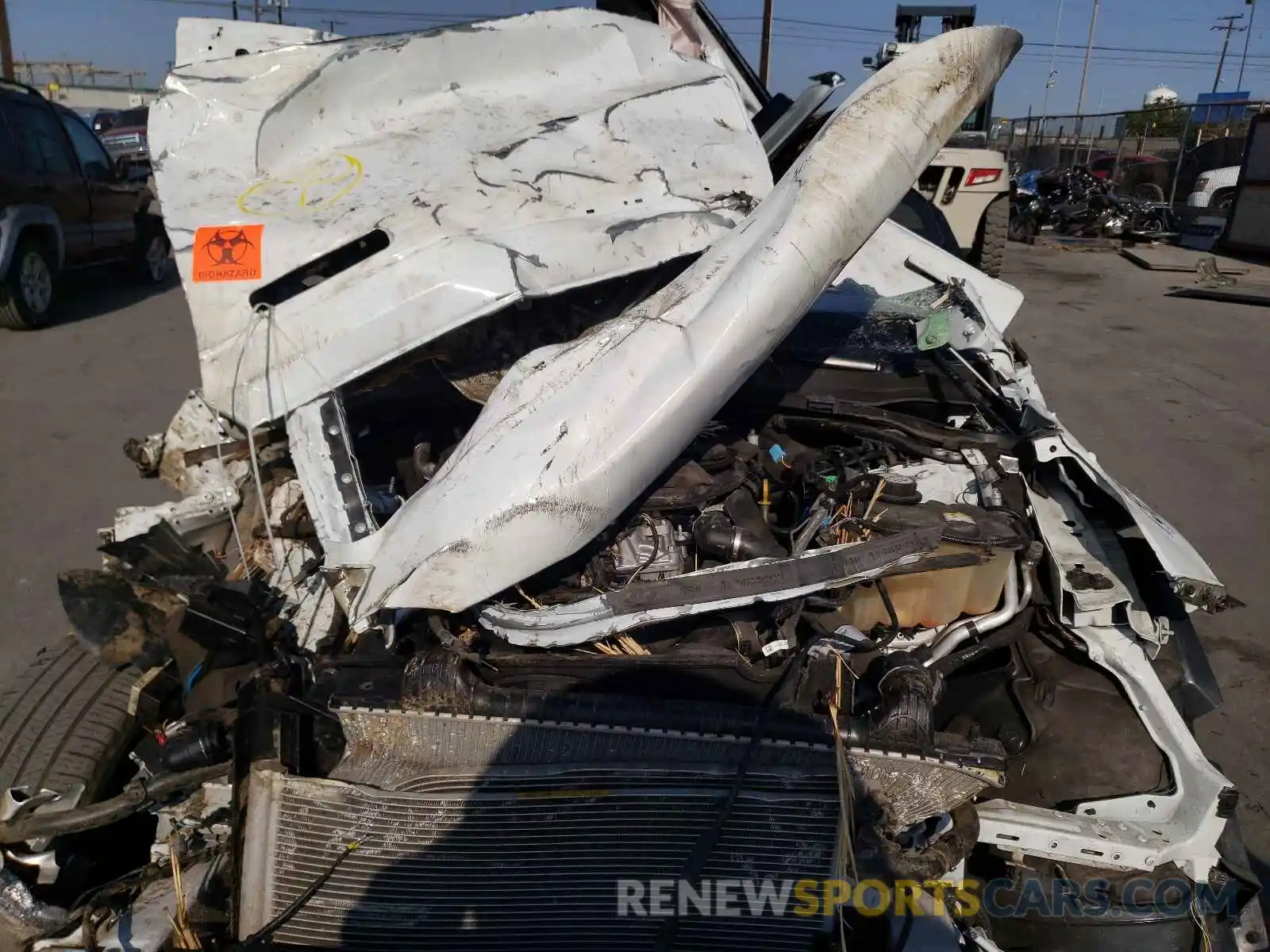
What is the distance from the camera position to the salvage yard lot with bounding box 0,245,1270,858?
3082 millimetres

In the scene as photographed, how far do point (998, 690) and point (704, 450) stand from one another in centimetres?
87

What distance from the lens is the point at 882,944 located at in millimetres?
1623

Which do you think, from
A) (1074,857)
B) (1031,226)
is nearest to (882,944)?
(1074,857)

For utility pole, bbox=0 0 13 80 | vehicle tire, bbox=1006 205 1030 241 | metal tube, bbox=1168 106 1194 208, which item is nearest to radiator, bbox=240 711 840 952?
vehicle tire, bbox=1006 205 1030 241

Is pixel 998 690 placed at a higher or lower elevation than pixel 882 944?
higher

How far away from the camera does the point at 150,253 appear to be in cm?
907

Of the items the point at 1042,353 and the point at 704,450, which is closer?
the point at 704,450

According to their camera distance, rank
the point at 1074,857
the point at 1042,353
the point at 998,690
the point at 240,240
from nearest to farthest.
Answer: the point at 1074,857
the point at 998,690
the point at 240,240
the point at 1042,353

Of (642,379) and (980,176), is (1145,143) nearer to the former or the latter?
(980,176)

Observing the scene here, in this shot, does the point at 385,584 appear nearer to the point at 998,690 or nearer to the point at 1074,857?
the point at 998,690

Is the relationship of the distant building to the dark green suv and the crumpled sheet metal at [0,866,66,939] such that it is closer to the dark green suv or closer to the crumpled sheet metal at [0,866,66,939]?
the dark green suv

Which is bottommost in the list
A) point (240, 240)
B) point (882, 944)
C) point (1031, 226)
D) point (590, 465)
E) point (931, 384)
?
point (1031, 226)

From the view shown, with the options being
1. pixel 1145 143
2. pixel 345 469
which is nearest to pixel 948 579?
pixel 345 469

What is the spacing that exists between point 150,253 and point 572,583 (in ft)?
30.0
